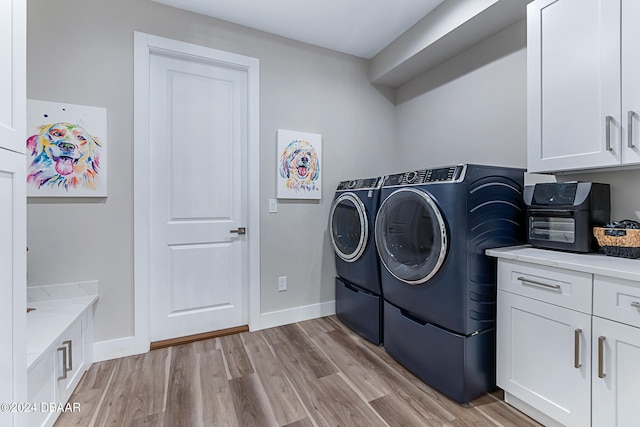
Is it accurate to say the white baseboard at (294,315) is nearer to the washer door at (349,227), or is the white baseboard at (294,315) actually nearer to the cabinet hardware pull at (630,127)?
the washer door at (349,227)

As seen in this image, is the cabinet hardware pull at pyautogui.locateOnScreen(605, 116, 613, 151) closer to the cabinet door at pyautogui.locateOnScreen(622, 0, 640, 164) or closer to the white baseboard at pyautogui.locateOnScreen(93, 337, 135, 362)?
the cabinet door at pyautogui.locateOnScreen(622, 0, 640, 164)

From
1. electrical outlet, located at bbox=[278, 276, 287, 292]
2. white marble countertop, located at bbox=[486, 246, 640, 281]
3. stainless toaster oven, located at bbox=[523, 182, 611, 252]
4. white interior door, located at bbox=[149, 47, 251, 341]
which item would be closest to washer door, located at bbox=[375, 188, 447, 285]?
white marble countertop, located at bbox=[486, 246, 640, 281]

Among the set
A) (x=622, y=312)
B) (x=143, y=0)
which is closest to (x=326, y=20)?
(x=143, y=0)

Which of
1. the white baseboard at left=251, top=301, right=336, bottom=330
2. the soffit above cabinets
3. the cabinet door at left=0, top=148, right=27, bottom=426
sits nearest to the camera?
the cabinet door at left=0, top=148, right=27, bottom=426

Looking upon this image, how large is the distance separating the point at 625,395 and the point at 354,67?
9.70ft

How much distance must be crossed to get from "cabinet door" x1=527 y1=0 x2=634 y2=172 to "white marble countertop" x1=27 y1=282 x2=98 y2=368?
269cm

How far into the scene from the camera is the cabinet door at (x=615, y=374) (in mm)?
1078

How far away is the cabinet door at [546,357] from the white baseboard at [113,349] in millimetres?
2395

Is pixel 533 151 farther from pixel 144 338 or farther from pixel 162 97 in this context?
pixel 144 338

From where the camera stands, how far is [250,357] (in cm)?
204

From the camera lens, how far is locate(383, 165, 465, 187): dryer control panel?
154cm

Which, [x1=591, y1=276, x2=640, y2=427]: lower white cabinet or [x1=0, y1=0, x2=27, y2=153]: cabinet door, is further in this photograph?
[x1=591, y1=276, x2=640, y2=427]: lower white cabinet

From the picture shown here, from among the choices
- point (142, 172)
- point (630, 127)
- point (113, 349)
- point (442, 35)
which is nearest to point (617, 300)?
point (630, 127)

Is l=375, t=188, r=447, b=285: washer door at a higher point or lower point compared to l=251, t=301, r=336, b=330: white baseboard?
higher
